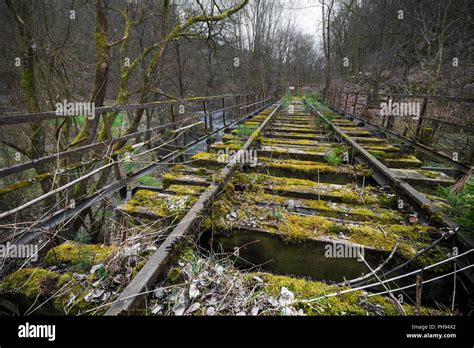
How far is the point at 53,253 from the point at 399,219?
329cm

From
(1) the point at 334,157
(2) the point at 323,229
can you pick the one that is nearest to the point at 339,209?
(2) the point at 323,229

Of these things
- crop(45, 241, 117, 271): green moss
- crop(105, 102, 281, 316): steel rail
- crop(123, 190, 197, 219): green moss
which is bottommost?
crop(45, 241, 117, 271): green moss

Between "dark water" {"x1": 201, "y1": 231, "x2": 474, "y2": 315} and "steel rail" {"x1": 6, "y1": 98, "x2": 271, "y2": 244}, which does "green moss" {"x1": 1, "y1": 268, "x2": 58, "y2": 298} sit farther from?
"dark water" {"x1": 201, "y1": 231, "x2": 474, "y2": 315}

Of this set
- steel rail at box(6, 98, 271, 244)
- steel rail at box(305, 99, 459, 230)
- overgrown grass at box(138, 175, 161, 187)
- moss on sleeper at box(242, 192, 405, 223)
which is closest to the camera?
steel rail at box(6, 98, 271, 244)

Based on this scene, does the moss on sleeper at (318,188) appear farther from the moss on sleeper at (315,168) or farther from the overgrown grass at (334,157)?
the overgrown grass at (334,157)

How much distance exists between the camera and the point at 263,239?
6.97 feet

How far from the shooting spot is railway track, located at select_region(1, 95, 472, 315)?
4.91 ft

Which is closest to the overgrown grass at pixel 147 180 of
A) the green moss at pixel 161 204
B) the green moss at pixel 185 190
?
the green moss at pixel 185 190

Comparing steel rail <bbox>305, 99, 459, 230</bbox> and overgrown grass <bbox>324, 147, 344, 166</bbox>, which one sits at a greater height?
overgrown grass <bbox>324, 147, 344, 166</bbox>

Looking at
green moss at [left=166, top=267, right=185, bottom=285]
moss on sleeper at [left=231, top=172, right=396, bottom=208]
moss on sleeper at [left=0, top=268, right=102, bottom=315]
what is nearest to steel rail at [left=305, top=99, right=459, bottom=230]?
moss on sleeper at [left=231, top=172, right=396, bottom=208]

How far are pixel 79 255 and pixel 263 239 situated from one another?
1.52 m

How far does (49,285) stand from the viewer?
5.09 ft

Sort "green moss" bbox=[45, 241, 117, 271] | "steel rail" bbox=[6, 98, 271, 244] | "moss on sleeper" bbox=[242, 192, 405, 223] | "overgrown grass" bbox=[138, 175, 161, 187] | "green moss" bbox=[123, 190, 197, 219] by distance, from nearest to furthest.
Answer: "green moss" bbox=[45, 241, 117, 271] < "steel rail" bbox=[6, 98, 271, 244] < "green moss" bbox=[123, 190, 197, 219] < "moss on sleeper" bbox=[242, 192, 405, 223] < "overgrown grass" bbox=[138, 175, 161, 187]
